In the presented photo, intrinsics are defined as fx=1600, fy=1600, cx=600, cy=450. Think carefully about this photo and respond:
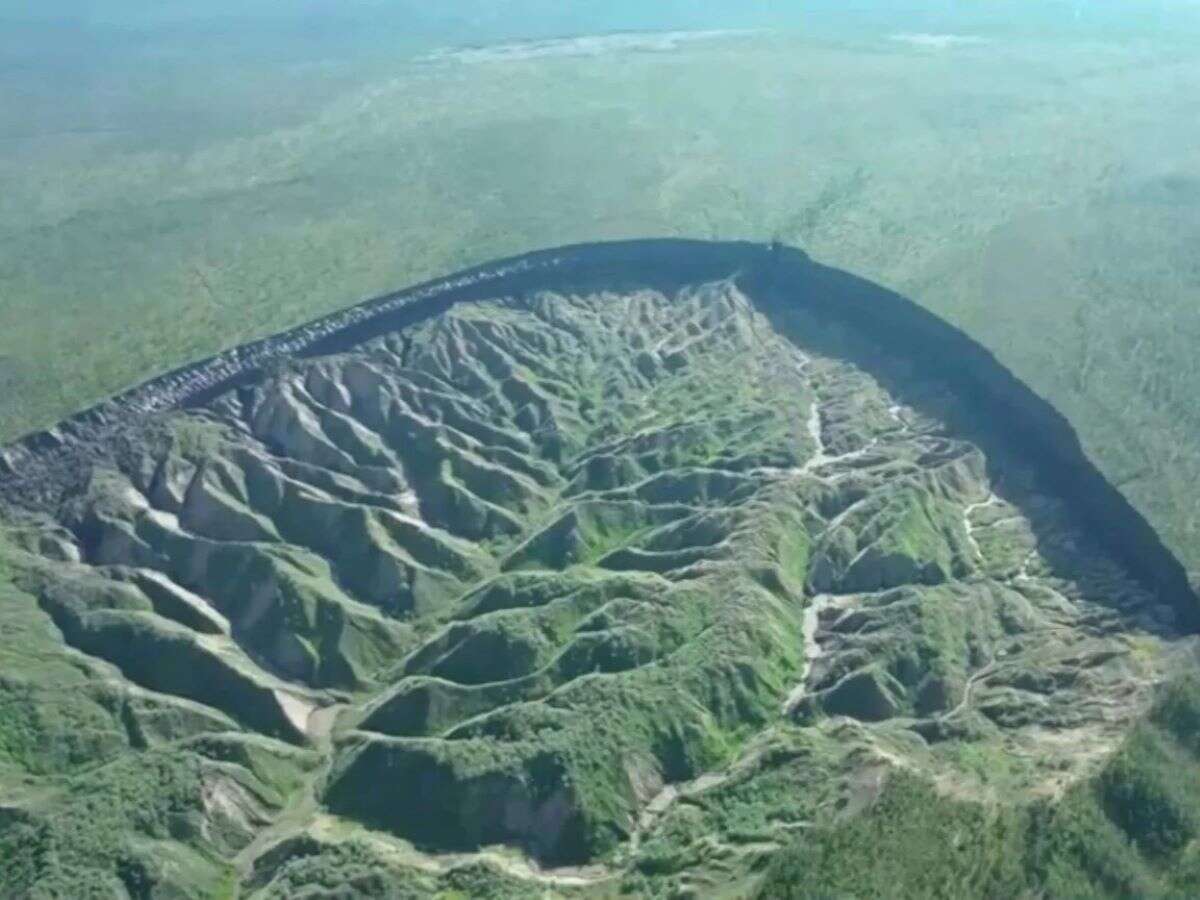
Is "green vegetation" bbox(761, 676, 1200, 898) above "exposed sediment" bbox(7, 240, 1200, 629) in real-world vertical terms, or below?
below

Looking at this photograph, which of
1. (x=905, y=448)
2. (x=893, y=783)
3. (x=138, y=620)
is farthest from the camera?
(x=905, y=448)

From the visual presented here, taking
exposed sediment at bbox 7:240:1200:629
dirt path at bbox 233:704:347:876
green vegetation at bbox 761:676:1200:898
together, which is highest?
exposed sediment at bbox 7:240:1200:629

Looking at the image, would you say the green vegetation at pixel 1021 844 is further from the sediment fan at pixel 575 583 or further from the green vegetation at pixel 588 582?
the sediment fan at pixel 575 583

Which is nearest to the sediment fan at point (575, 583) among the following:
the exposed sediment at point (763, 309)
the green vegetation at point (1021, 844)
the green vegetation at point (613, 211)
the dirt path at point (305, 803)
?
the dirt path at point (305, 803)

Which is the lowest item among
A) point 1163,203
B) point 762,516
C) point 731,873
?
point 731,873

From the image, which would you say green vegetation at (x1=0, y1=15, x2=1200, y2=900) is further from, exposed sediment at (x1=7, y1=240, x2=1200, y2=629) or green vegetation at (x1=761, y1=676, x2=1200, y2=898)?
exposed sediment at (x1=7, y1=240, x2=1200, y2=629)

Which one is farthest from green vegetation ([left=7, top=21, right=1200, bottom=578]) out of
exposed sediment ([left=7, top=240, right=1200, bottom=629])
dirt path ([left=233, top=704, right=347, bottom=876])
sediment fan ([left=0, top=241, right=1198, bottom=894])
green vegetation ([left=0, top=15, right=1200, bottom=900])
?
dirt path ([left=233, top=704, right=347, bottom=876])

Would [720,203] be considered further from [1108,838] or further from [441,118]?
[1108,838]

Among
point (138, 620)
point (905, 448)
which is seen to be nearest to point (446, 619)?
point (138, 620)

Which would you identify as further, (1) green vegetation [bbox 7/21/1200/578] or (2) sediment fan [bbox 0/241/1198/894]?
(1) green vegetation [bbox 7/21/1200/578]
